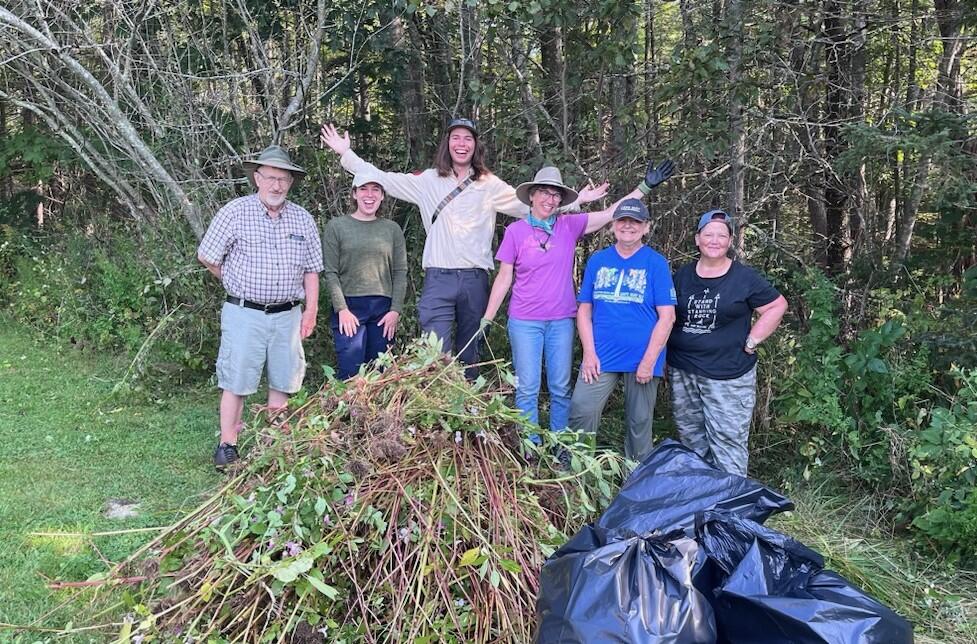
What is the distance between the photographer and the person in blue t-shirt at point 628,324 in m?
3.54

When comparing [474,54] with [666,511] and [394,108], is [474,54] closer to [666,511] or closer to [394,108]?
[394,108]

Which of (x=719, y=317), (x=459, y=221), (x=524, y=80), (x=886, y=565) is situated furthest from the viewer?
(x=524, y=80)

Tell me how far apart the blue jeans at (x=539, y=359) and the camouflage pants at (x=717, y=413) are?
0.61 metres

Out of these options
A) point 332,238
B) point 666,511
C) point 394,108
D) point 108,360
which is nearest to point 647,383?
A: point 666,511

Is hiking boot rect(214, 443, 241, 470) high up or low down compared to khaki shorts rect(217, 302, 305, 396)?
down

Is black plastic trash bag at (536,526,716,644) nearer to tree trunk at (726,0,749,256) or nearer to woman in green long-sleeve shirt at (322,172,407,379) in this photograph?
woman in green long-sleeve shirt at (322,172,407,379)

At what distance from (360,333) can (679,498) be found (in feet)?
8.40

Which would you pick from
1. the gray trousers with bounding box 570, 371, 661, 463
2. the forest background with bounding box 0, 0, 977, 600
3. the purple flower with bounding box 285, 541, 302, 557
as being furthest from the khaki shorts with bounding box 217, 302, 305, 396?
the purple flower with bounding box 285, 541, 302, 557

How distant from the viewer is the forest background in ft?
12.7

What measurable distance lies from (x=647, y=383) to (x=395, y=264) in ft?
5.72

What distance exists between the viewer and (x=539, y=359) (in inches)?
158

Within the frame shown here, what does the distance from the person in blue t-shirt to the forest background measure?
95 cm

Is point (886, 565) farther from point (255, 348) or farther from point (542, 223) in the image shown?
point (255, 348)

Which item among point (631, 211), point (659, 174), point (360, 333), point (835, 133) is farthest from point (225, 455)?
point (835, 133)
